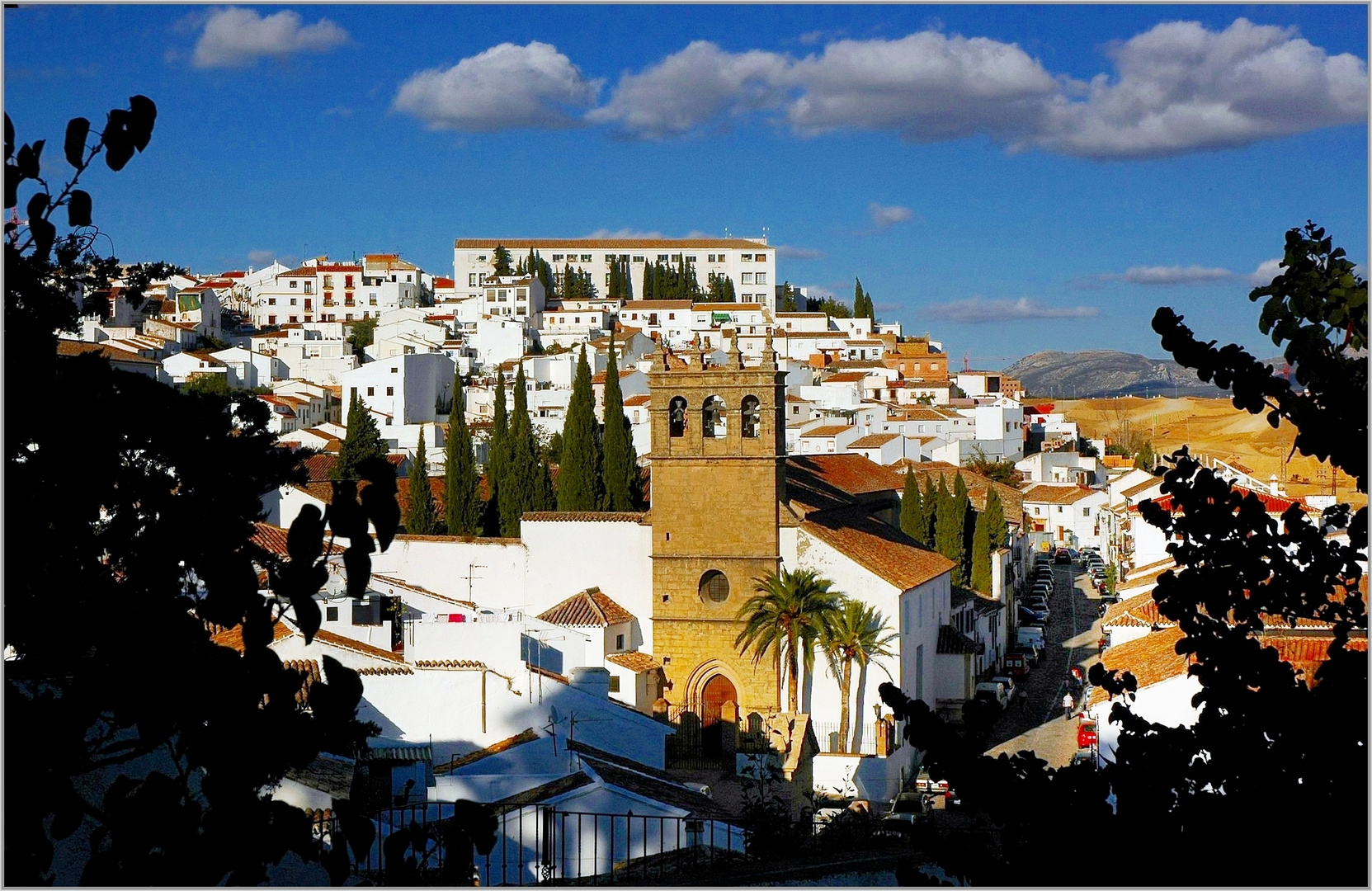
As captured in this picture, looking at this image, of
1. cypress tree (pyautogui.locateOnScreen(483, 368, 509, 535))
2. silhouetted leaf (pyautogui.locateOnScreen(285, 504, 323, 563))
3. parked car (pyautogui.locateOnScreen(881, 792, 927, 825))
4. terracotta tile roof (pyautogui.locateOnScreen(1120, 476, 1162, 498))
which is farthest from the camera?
terracotta tile roof (pyautogui.locateOnScreen(1120, 476, 1162, 498))

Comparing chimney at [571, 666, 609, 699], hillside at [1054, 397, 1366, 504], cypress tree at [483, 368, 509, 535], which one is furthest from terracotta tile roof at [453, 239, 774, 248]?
chimney at [571, 666, 609, 699]

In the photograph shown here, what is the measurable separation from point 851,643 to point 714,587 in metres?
3.13

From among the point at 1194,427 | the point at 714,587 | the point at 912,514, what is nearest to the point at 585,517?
the point at 714,587

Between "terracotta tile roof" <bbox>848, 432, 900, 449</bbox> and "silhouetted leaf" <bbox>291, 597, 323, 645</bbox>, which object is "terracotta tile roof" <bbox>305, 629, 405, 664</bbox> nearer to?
"silhouetted leaf" <bbox>291, 597, 323, 645</bbox>

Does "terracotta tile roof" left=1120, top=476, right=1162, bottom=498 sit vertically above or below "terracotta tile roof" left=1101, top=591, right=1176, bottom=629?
above

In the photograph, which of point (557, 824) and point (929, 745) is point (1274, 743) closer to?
point (929, 745)

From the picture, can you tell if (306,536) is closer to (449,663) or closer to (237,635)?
(237,635)

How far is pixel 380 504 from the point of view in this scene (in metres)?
4.82

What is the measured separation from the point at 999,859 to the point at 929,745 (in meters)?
0.55

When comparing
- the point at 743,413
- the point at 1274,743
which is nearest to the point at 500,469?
the point at 743,413

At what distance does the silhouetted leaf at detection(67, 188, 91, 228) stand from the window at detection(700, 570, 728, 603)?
2390 centimetres

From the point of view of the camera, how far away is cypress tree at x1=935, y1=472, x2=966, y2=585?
1569 inches

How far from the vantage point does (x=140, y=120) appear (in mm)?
5344

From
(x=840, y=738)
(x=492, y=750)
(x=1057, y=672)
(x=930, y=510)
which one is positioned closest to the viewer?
(x=492, y=750)
